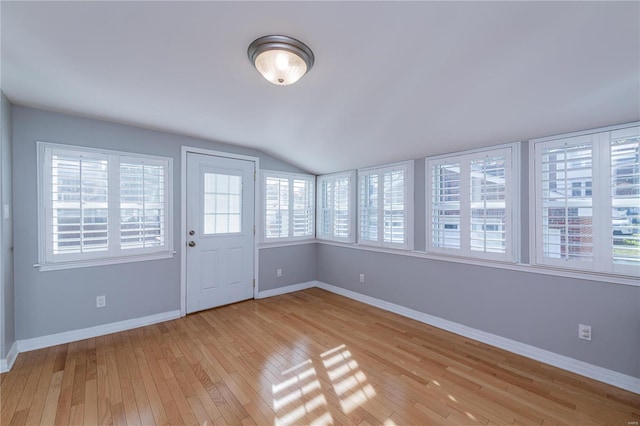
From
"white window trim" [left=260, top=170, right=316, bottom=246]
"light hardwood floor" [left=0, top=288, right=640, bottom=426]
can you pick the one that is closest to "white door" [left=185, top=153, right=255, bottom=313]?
"white window trim" [left=260, top=170, right=316, bottom=246]

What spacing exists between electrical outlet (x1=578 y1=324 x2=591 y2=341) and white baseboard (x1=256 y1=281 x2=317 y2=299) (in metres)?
3.39

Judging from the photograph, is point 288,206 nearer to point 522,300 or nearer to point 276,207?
point 276,207

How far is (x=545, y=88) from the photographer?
1907mm

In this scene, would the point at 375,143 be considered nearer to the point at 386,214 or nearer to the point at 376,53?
the point at 386,214

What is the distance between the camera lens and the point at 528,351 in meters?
2.52

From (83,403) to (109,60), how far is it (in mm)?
2368

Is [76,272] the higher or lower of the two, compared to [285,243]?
lower

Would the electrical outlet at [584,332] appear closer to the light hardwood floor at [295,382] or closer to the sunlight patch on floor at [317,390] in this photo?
the light hardwood floor at [295,382]

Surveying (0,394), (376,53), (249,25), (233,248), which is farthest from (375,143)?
(0,394)

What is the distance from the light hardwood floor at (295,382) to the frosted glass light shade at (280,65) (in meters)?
2.23

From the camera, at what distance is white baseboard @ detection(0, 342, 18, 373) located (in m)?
2.20

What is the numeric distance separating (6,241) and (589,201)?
15.9 ft

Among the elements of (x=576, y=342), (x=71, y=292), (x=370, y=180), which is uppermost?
(x=370, y=180)

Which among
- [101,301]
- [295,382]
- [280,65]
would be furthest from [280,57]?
[101,301]
